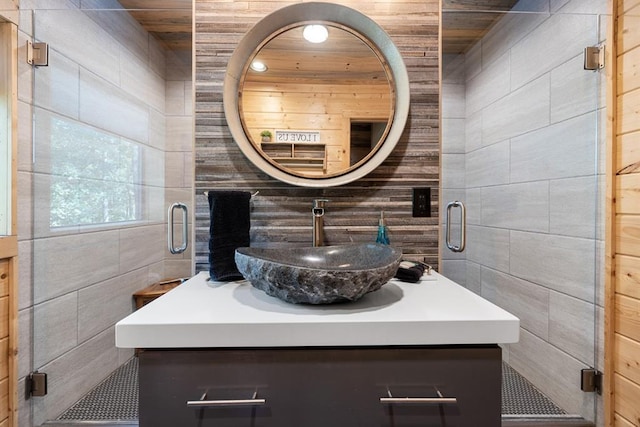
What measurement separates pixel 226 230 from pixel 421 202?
815 millimetres

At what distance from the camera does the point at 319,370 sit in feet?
2.29

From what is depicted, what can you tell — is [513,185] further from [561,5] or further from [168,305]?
[168,305]

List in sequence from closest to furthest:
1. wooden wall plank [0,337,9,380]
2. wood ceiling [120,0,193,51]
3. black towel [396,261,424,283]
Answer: black towel [396,261,424,283]
wooden wall plank [0,337,9,380]
wood ceiling [120,0,193,51]

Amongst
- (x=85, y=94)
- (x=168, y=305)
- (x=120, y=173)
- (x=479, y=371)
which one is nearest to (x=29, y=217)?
(x=120, y=173)

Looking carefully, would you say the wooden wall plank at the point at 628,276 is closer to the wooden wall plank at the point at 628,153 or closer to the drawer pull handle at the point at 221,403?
the wooden wall plank at the point at 628,153

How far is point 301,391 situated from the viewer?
0.69 m

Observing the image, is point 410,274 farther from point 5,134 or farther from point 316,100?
point 5,134

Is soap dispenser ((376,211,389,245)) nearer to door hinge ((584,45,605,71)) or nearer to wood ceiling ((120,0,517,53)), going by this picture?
wood ceiling ((120,0,517,53))

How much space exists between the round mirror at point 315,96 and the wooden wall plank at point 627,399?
129 cm

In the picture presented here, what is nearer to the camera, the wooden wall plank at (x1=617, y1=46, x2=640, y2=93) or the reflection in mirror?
the wooden wall plank at (x1=617, y1=46, x2=640, y2=93)

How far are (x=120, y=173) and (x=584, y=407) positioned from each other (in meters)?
2.39

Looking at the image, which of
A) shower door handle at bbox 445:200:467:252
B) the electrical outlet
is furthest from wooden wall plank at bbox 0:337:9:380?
shower door handle at bbox 445:200:467:252

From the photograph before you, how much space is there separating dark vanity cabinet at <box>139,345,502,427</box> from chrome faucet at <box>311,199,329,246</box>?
580 mm

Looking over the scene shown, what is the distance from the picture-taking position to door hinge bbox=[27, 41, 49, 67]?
4.10 feet
